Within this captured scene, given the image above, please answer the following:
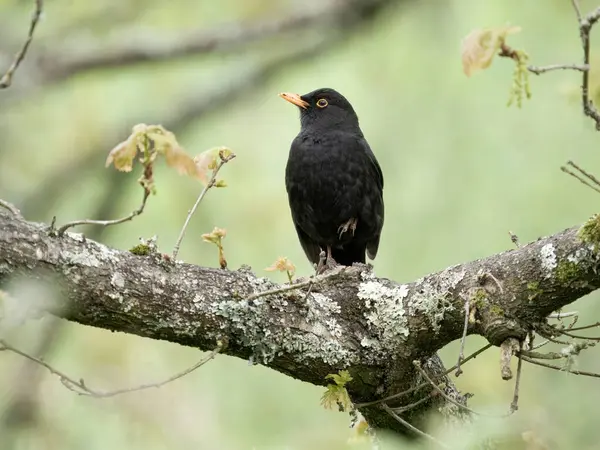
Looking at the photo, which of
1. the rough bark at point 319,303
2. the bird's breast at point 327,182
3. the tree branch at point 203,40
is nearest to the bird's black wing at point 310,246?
the bird's breast at point 327,182

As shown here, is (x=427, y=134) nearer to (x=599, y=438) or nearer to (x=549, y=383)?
(x=549, y=383)

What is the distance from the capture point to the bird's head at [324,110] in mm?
5367

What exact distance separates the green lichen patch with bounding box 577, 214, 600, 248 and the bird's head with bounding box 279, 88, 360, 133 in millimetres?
2851

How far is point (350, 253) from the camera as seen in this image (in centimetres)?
546

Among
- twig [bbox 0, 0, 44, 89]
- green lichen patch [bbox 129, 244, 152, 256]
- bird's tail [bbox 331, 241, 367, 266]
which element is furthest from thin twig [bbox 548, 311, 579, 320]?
bird's tail [bbox 331, 241, 367, 266]

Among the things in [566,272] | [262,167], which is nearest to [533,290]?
[566,272]

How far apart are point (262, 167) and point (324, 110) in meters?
2.23

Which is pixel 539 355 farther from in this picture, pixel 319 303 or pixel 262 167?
pixel 262 167

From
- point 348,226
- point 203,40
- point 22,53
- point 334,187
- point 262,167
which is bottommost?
point 22,53

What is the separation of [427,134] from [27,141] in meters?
3.48

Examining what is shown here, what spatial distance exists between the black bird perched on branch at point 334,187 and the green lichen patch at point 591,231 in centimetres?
246

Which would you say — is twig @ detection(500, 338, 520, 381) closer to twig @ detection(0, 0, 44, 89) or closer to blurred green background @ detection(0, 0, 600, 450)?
twig @ detection(0, 0, 44, 89)

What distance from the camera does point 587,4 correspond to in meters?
6.73

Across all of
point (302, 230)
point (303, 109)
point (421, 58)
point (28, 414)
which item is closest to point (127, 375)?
point (28, 414)
